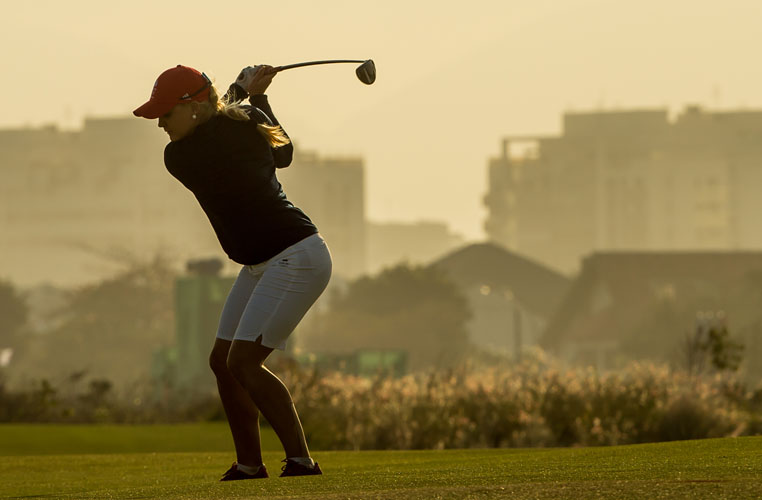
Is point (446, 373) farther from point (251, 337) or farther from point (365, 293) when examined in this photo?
point (365, 293)

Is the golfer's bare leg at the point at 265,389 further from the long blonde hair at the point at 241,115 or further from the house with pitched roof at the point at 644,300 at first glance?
the house with pitched roof at the point at 644,300

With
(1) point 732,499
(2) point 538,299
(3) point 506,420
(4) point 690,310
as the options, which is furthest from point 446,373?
(2) point 538,299

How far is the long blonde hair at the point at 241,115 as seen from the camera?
725cm

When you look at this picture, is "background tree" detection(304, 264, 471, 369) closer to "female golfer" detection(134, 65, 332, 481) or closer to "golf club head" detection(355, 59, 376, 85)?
"golf club head" detection(355, 59, 376, 85)

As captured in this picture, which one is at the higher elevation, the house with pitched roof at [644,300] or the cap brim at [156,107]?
the house with pitched roof at [644,300]

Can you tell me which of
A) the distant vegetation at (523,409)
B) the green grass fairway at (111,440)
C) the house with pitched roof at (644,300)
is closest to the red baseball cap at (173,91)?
the green grass fairway at (111,440)

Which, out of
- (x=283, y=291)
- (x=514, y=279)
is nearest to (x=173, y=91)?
(x=283, y=291)

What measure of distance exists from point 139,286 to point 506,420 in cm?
7007

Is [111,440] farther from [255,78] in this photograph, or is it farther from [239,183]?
[239,183]

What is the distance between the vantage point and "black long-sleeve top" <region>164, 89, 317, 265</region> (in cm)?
727

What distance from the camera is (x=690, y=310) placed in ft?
224

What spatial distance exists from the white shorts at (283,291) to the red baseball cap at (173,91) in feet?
2.79

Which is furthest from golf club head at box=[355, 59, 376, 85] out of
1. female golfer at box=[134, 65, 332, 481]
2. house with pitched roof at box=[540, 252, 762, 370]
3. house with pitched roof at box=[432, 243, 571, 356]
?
house with pitched roof at box=[432, 243, 571, 356]

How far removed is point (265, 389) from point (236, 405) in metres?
0.33
